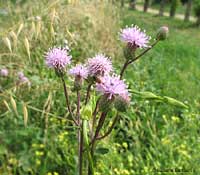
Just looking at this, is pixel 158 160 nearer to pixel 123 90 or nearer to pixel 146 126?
pixel 146 126

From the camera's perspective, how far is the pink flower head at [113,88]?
3.73 ft

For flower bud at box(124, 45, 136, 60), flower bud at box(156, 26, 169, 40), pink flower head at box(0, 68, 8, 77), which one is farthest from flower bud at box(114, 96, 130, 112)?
pink flower head at box(0, 68, 8, 77)

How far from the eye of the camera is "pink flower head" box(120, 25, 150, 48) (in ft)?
4.15

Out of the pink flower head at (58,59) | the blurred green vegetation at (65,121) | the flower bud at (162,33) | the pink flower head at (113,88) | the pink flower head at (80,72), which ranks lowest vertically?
the pink flower head at (113,88)

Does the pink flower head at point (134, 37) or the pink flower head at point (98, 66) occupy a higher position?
the pink flower head at point (134, 37)

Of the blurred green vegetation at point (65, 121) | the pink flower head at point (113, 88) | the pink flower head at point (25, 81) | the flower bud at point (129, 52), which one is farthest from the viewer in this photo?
the pink flower head at point (25, 81)

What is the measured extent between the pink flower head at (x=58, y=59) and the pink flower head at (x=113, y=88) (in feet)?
0.58

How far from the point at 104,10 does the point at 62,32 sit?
183 centimetres

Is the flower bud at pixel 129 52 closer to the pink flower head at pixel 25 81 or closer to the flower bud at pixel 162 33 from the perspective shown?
the flower bud at pixel 162 33

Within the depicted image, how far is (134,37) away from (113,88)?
0.66 ft

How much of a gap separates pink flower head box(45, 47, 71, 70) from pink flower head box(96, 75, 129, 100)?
176mm

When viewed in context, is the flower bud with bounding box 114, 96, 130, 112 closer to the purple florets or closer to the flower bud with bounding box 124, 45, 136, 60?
the flower bud with bounding box 124, 45, 136, 60

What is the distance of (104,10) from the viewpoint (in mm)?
5379

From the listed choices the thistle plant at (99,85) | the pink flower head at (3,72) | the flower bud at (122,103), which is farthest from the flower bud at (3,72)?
the flower bud at (122,103)
